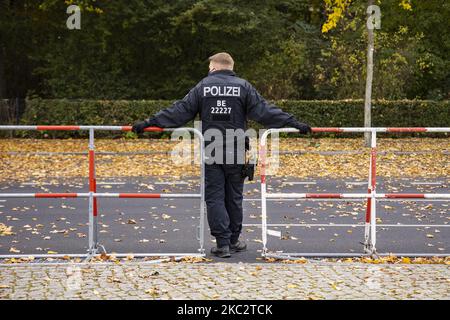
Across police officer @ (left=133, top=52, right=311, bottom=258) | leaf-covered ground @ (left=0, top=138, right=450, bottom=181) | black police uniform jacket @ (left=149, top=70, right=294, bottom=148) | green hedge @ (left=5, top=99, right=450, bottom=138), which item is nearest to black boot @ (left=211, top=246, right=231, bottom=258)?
police officer @ (left=133, top=52, right=311, bottom=258)

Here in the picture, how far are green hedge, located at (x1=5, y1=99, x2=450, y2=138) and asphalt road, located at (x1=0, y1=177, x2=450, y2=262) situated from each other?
11.0 meters

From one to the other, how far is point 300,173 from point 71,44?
55.8 feet

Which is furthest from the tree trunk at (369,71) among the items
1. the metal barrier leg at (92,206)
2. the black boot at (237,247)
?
the metal barrier leg at (92,206)

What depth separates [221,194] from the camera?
8.54 m

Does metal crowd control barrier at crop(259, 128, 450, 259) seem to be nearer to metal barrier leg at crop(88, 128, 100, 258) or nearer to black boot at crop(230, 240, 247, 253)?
black boot at crop(230, 240, 247, 253)

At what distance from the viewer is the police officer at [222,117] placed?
8.36 meters

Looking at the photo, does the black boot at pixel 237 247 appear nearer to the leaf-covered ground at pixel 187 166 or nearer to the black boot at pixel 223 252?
the black boot at pixel 223 252

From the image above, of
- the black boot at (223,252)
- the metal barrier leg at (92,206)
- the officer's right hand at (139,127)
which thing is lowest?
the black boot at (223,252)

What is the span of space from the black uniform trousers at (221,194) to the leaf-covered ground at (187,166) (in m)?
9.39

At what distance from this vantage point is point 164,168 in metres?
19.3

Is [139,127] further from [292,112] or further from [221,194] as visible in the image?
[292,112]

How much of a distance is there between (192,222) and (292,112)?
16551 millimetres

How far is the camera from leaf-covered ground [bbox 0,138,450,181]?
18.3 meters
